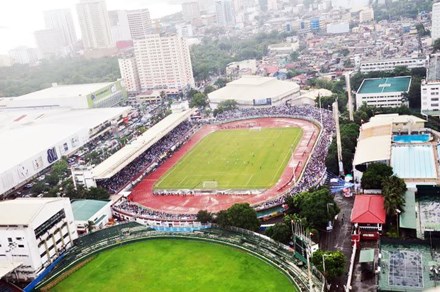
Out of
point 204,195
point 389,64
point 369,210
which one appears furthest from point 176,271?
point 389,64

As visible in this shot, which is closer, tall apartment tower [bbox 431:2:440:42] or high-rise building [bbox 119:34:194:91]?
tall apartment tower [bbox 431:2:440:42]

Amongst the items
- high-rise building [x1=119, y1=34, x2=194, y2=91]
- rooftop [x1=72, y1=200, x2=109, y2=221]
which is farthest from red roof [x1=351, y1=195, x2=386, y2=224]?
high-rise building [x1=119, y1=34, x2=194, y2=91]

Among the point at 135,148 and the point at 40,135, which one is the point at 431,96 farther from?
the point at 40,135

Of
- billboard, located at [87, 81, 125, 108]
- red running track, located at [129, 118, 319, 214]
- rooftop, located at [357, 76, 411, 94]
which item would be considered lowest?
red running track, located at [129, 118, 319, 214]

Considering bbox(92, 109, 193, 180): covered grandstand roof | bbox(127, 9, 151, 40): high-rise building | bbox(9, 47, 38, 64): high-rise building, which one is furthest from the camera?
bbox(9, 47, 38, 64): high-rise building

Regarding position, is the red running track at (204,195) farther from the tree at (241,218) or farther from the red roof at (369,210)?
the red roof at (369,210)

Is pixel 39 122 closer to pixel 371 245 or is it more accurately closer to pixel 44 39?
pixel 371 245

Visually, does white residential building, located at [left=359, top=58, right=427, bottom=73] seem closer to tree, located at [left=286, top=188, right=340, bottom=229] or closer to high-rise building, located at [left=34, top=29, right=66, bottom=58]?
tree, located at [left=286, top=188, right=340, bottom=229]

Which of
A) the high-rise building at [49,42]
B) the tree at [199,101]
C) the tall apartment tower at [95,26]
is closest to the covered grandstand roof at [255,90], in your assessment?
the tree at [199,101]
